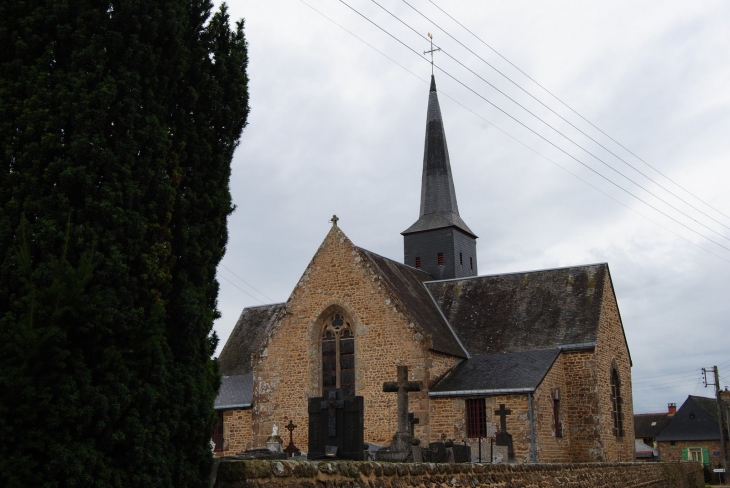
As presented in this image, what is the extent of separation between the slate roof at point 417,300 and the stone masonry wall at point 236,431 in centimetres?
626

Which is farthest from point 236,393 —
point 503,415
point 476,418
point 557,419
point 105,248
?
point 105,248

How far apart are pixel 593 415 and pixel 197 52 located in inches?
719

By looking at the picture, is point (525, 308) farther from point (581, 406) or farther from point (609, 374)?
point (581, 406)

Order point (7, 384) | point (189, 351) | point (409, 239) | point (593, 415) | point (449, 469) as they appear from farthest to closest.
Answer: point (409, 239), point (593, 415), point (449, 469), point (189, 351), point (7, 384)

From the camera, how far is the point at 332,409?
40.0 ft

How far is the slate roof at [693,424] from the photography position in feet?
169

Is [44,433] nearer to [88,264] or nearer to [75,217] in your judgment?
[88,264]

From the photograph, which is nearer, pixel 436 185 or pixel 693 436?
pixel 436 185

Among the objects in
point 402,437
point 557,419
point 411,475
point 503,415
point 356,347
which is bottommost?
point 411,475

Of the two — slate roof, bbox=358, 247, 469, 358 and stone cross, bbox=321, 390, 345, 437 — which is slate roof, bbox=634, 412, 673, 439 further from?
stone cross, bbox=321, 390, 345, 437

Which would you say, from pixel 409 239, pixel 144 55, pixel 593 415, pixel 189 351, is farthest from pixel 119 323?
pixel 409 239

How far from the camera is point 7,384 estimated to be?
5.62 metres

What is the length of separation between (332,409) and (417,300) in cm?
1367

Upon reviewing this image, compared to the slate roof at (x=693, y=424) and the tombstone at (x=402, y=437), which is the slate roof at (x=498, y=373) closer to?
the tombstone at (x=402, y=437)
